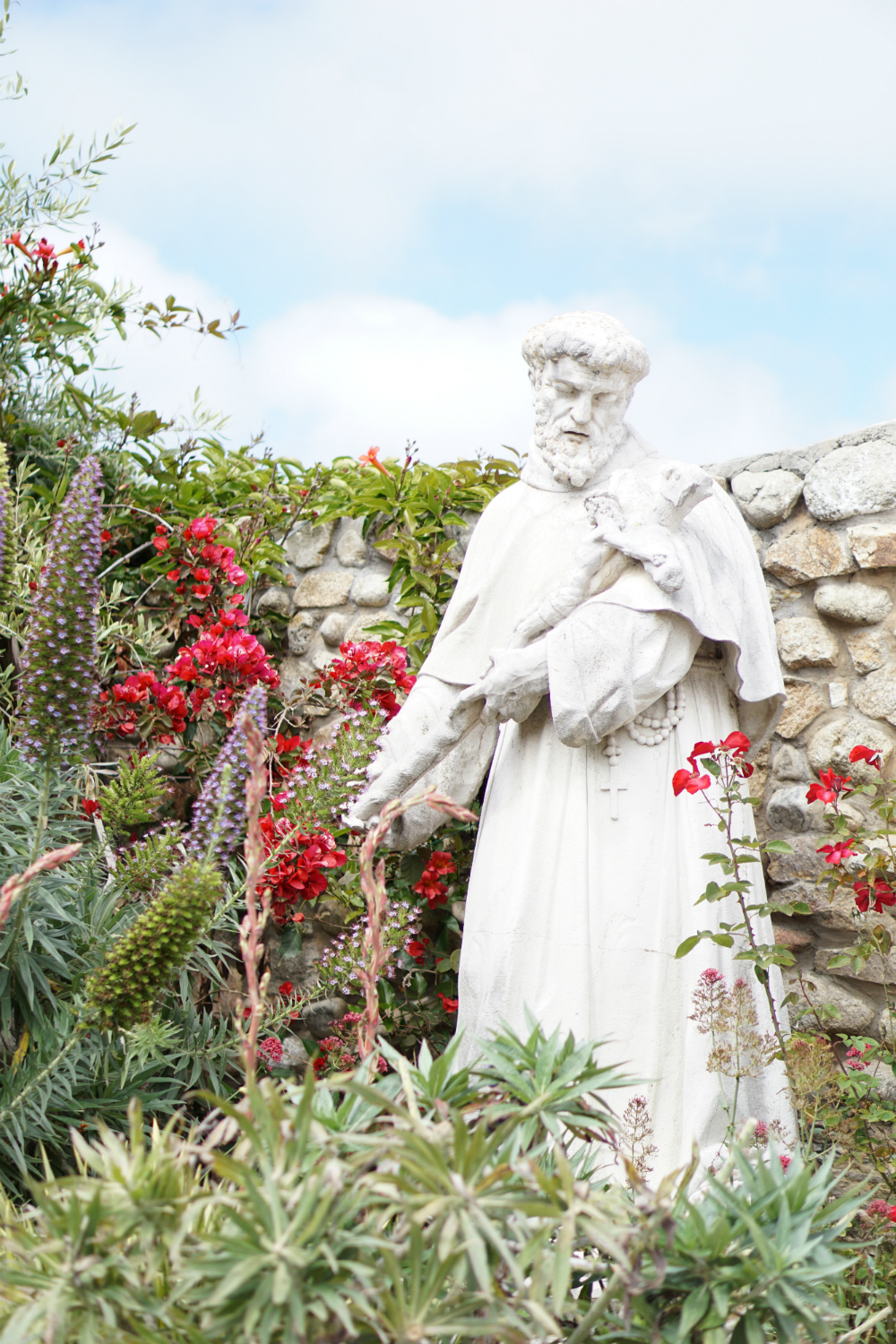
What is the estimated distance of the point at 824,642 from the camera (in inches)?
123

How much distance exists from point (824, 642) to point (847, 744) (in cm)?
28

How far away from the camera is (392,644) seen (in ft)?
11.4

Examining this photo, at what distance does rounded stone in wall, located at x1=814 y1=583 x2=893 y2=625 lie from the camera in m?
3.05

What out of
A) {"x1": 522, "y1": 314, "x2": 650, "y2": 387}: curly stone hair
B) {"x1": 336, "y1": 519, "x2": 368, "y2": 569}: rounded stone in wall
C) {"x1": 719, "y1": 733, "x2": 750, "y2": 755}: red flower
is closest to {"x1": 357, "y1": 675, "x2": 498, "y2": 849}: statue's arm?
{"x1": 719, "y1": 733, "x2": 750, "y2": 755}: red flower

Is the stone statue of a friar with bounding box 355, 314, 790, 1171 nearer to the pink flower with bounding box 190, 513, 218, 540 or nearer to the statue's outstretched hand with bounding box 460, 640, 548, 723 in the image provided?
the statue's outstretched hand with bounding box 460, 640, 548, 723

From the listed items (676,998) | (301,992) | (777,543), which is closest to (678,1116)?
(676,998)

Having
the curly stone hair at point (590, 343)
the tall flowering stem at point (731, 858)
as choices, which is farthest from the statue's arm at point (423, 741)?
the curly stone hair at point (590, 343)

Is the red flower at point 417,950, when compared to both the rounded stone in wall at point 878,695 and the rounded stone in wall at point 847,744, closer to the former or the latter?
the rounded stone in wall at point 847,744

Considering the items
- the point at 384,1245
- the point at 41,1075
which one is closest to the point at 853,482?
the point at 41,1075

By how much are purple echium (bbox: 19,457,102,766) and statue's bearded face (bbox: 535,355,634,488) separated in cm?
93

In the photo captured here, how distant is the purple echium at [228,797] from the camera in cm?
211

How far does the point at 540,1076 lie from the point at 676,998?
36.7 inches

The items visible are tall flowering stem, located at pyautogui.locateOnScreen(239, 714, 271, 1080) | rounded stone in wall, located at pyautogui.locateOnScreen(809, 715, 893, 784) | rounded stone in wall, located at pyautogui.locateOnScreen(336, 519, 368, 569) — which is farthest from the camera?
rounded stone in wall, located at pyautogui.locateOnScreen(336, 519, 368, 569)

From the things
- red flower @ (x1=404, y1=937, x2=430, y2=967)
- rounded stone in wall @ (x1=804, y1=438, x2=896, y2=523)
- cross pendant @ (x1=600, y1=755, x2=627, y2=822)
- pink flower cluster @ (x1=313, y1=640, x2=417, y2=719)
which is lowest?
red flower @ (x1=404, y1=937, x2=430, y2=967)
